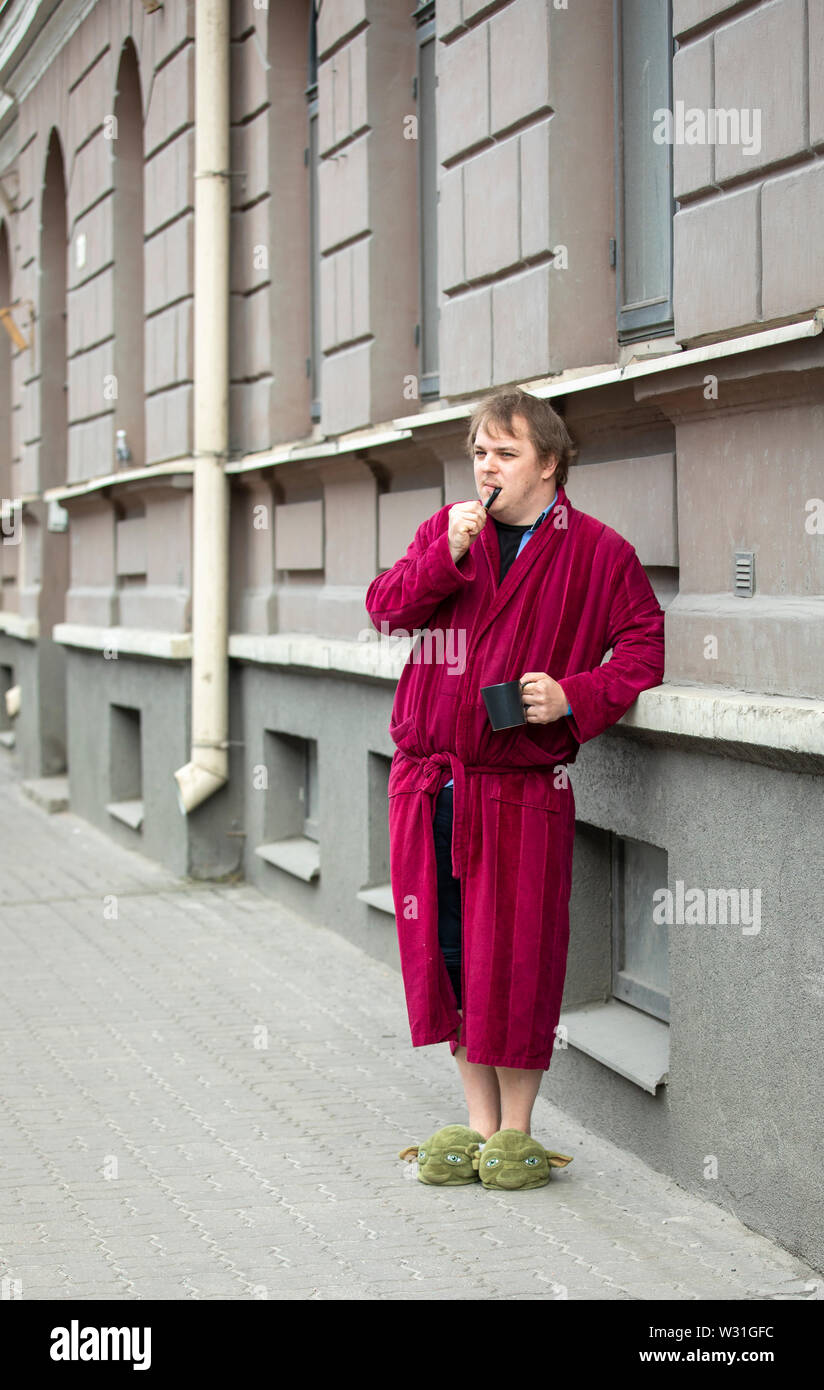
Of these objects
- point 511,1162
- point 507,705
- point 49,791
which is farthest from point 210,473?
point 511,1162

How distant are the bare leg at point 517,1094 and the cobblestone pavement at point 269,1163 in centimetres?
19

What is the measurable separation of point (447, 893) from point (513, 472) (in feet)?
3.64

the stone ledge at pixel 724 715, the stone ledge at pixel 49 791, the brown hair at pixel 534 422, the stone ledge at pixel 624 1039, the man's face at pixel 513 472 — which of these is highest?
the brown hair at pixel 534 422

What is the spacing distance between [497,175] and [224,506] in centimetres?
358

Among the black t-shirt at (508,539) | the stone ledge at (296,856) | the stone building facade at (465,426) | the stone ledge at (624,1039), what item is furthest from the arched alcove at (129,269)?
the black t-shirt at (508,539)

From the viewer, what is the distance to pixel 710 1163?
450 centimetres

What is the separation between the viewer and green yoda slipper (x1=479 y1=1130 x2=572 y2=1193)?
182 inches

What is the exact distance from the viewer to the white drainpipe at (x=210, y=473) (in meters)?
9.10

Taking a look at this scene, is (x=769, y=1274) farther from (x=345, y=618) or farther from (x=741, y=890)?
(x=345, y=618)

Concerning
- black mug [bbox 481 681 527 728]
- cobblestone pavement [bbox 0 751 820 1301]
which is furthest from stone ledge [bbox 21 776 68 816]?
black mug [bbox 481 681 527 728]

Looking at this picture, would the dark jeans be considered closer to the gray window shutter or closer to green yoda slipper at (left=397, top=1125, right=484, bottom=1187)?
green yoda slipper at (left=397, top=1125, right=484, bottom=1187)

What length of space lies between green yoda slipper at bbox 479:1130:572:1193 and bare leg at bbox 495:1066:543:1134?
0.12 feet

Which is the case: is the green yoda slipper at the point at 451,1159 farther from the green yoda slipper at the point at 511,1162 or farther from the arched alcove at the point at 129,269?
the arched alcove at the point at 129,269

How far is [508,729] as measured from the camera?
4.53 m
